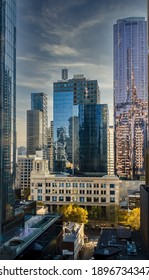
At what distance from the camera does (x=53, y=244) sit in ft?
44.2

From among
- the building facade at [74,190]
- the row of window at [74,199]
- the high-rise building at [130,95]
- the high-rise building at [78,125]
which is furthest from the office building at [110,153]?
the row of window at [74,199]

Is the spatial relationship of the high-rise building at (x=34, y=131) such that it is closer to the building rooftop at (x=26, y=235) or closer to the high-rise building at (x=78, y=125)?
the high-rise building at (x=78, y=125)

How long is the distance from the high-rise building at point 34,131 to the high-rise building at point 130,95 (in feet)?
43.4

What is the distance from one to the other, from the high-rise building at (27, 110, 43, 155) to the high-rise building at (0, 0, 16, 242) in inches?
1295

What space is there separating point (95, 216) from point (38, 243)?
12.2m

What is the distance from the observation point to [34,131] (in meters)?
47.9

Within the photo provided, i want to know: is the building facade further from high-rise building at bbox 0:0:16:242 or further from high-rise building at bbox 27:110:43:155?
high-rise building at bbox 27:110:43:155

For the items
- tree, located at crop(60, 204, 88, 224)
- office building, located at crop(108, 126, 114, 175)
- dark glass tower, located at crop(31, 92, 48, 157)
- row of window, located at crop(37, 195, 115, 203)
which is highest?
dark glass tower, located at crop(31, 92, 48, 157)

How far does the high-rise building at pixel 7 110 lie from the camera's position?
11.5 metres

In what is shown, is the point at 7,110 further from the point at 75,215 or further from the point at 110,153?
the point at 110,153

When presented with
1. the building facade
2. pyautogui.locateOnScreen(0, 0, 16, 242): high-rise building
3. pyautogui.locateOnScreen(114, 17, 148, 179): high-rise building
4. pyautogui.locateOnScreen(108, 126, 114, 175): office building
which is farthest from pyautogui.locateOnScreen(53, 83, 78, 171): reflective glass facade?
pyautogui.locateOnScreen(0, 0, 16, 242): high-rise building

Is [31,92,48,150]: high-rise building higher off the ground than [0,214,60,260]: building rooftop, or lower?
higher

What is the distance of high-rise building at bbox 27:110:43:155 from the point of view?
152 ft
